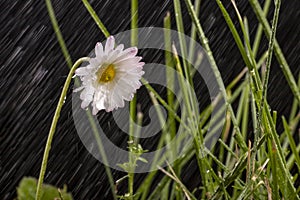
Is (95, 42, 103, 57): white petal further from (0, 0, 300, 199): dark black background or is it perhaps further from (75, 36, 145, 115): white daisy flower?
(0, 0, 300, 199): dark black background

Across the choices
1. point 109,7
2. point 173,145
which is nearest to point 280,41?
point 109,7

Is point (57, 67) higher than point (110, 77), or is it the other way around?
point (57, 67)

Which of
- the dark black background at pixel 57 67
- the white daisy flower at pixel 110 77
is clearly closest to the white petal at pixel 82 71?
the white daisy flower at pixel 110 77

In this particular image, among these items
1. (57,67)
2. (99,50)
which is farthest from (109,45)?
(57,67)

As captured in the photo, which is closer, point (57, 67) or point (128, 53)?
point (128, 53)

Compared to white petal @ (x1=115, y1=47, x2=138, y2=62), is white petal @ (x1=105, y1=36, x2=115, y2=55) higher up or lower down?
higher up

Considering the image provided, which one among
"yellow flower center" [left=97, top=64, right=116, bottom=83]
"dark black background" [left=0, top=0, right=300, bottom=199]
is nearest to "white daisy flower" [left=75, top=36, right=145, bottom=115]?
"yellow flower center" [left=97, top=64, right=116, bottom=83]

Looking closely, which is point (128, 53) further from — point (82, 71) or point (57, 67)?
point (57, 67)

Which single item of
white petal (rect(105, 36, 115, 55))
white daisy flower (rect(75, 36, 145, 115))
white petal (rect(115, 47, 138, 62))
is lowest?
white daisy flower (rect(75, 36, 145, 115))
